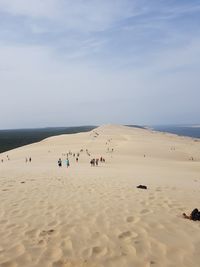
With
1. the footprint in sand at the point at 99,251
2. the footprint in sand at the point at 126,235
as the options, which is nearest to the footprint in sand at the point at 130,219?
the footprint in sand at the point at 126,235

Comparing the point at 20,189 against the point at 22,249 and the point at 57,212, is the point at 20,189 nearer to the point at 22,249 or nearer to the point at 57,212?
the point at 57,212

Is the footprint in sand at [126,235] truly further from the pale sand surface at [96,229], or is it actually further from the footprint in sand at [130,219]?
the footprint in sand at [130,219]

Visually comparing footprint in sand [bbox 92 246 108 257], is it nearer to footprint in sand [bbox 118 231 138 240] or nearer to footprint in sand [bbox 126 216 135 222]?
footprint in sand [bbox 118 231 138 240]

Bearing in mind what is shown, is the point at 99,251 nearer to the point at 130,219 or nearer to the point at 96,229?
the point at 96,229

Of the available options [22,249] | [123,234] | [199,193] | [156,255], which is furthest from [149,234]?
[199,193]

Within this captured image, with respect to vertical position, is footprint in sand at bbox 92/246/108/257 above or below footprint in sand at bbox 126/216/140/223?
above

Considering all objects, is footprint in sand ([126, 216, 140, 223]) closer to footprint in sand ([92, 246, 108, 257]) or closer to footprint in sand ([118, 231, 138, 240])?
footprint in sand ([118, 231, 138, 240])

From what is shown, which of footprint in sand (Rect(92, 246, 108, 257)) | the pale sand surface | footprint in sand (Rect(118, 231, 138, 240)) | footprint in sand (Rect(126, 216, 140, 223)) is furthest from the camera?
footprint in sand (Rect(126, 216, 140, 223))

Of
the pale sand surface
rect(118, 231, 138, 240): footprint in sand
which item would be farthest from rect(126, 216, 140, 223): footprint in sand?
rect(118, 231, 138, 240): footprint in sand

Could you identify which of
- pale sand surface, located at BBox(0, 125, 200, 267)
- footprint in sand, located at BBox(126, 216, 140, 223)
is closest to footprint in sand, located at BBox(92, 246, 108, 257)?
pale sand surface, located at BBox(0, 125, 200, 267)

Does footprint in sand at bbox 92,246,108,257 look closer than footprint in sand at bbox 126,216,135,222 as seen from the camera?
Yes

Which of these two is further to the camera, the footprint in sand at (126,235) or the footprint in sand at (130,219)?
the footprint in sand at (130,219)

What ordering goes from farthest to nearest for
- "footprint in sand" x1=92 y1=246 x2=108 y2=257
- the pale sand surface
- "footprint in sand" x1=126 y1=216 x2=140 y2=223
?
1. "footprint in sand" x1=126 y1=216 x2=140 y2=223
2. "footprint in sand" x1=92 y1=246 x2=108 y2=257
3. the pale sand surface
